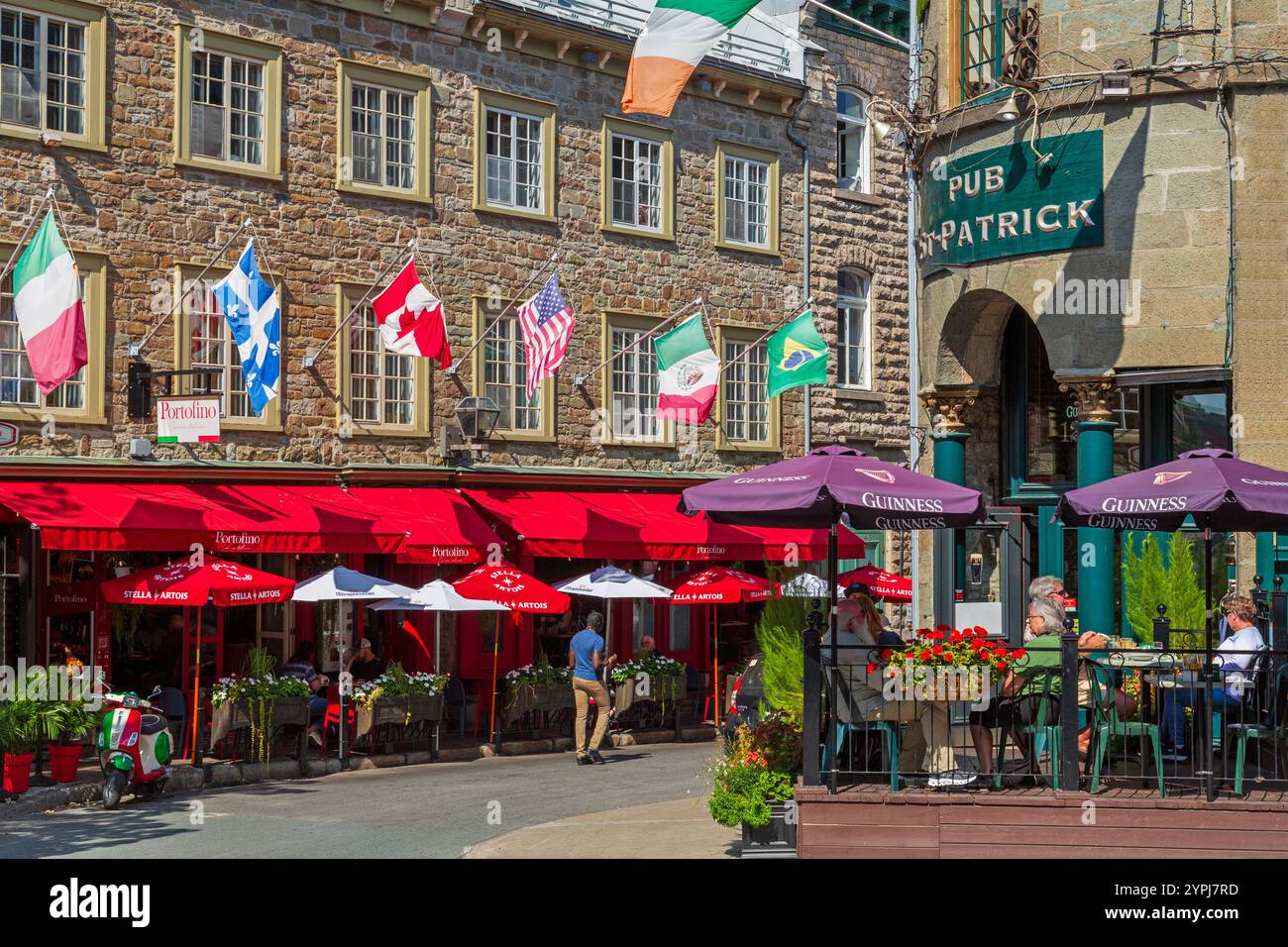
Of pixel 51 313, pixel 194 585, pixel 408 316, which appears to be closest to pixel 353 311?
pixel 408 316

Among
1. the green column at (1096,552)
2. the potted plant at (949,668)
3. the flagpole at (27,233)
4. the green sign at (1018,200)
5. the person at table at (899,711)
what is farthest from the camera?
the flagpole at (27,233)

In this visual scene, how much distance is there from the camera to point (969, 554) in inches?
829

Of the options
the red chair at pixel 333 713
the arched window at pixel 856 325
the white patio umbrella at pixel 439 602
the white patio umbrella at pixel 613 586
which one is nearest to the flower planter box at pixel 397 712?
the red chair at pixel 333 713

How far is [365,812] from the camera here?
1672 cm

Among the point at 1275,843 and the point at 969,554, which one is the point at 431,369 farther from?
the point at 1275,843

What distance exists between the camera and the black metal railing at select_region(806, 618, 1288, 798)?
12.1 m

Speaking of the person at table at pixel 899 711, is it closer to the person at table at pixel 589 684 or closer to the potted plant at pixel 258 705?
the person at table at pixel 589 684

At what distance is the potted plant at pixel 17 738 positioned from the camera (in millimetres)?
17234

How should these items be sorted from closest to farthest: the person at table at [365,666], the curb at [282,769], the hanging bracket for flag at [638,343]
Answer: the curb at [282,769] → the person at table at [365,666] → the hanging bracket for flag at [638,343]

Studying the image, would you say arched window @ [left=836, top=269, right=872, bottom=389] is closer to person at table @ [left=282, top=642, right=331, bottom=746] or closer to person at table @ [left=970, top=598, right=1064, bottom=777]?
person at table @ [left=282, top=642, right=331, bottom=746]

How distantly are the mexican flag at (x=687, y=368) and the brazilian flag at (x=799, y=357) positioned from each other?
1038mm

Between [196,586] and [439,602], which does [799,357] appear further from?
[196,586]

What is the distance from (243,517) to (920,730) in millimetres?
11701

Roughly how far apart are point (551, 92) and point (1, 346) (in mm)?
9890
